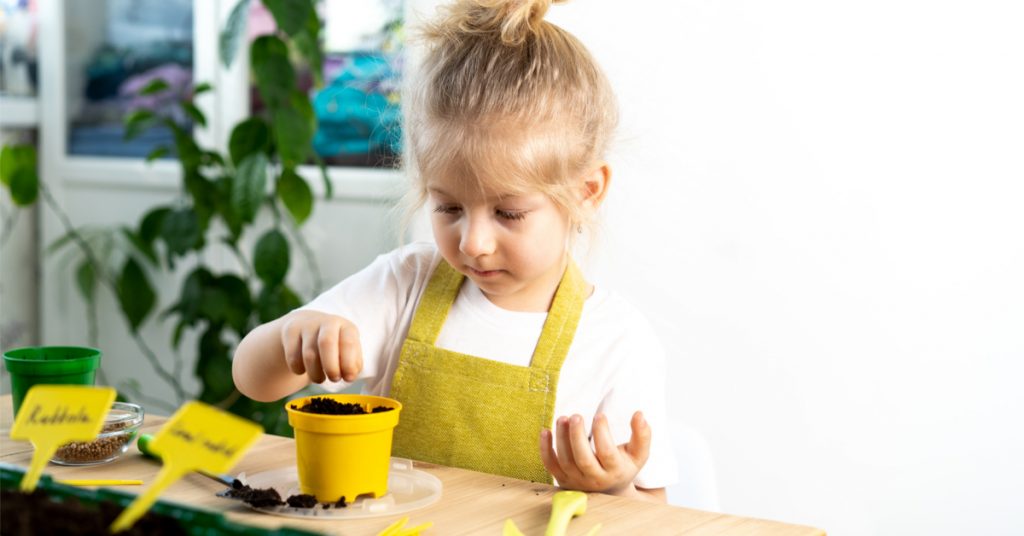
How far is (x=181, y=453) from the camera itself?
63 centimetres

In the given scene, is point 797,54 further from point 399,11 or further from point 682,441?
point 399,11

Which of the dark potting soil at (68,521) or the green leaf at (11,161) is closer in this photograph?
the dark potting soil at (68,521)

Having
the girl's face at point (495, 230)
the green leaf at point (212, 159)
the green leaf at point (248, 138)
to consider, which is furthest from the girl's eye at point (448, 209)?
the green leaf at point (212, 159)

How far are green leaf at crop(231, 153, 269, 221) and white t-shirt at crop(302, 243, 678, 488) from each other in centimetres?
113

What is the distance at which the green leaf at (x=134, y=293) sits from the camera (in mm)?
3000

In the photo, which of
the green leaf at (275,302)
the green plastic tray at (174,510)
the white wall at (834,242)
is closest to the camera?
the green plastic tray at (174,510)

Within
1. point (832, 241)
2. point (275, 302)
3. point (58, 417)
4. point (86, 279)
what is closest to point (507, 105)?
point (58, 417)

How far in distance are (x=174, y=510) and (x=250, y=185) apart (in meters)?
1.96

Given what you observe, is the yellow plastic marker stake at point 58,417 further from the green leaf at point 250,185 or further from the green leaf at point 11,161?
the green leaf at point 11,161

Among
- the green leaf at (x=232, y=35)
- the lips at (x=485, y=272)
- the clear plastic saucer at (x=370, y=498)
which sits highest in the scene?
the green leaf at (x=232, y=35)

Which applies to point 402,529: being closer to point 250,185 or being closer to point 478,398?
point 478,398

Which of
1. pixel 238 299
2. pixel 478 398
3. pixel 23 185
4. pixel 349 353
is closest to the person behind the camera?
pixel 349 353

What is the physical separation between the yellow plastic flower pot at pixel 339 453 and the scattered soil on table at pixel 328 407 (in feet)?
0.07

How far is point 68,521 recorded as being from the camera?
61 cm
